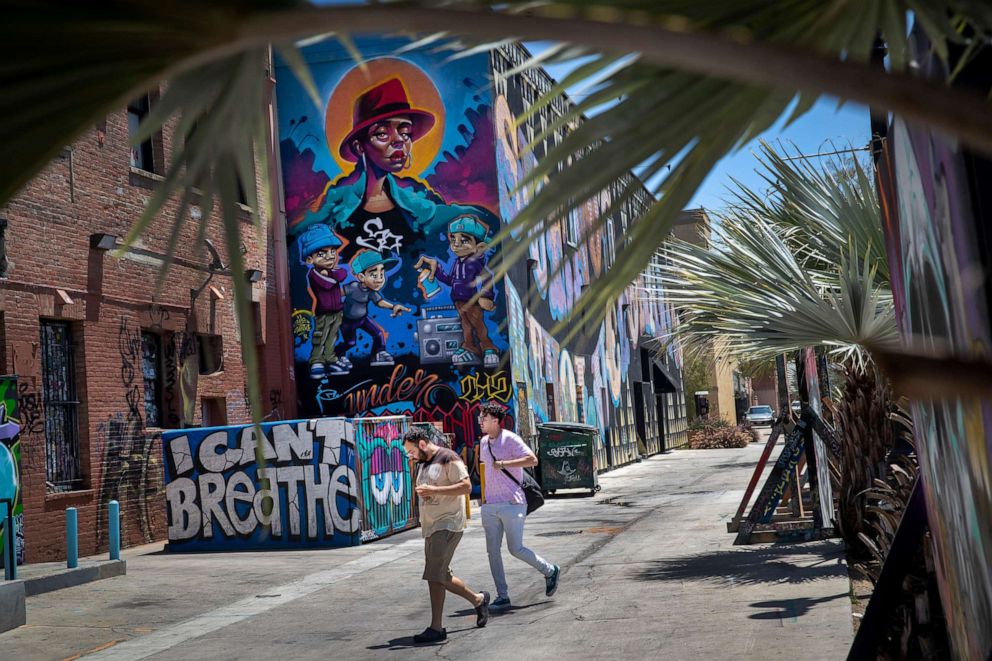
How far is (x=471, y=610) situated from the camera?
32.8 feet

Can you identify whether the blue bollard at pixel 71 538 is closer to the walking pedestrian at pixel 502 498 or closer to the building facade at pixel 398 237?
the walking pedestrian at pixel 502 498

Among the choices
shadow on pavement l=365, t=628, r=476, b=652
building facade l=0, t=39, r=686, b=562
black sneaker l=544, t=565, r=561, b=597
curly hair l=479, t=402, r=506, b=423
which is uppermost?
building facade l=0, t=39, r=686, b=562

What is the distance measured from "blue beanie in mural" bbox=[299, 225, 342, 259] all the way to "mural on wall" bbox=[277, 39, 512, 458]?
28 mm

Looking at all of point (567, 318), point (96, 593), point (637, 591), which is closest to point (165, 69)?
point (567, 318)

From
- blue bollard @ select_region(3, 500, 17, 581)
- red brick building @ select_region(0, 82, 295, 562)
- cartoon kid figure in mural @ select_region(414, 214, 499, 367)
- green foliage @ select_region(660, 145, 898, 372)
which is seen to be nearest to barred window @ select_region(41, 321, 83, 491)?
red brick building @ select_region(0, 82, 295, 562)

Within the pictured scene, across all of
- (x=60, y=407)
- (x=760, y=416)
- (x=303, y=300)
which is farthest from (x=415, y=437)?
(x=760, y=416)

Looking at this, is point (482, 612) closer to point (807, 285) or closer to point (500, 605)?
point (500, 605)

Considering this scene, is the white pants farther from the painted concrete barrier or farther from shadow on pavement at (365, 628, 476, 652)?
the painted concrete barrier

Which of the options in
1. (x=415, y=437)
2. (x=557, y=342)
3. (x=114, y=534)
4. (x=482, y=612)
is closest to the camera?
(x=482, y=612)

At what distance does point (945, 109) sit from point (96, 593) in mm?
12551

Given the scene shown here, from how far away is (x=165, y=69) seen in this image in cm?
136

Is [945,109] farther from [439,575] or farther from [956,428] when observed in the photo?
[439,575]

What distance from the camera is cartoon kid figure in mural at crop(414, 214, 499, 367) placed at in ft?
79.7

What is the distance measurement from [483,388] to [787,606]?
15.5m
